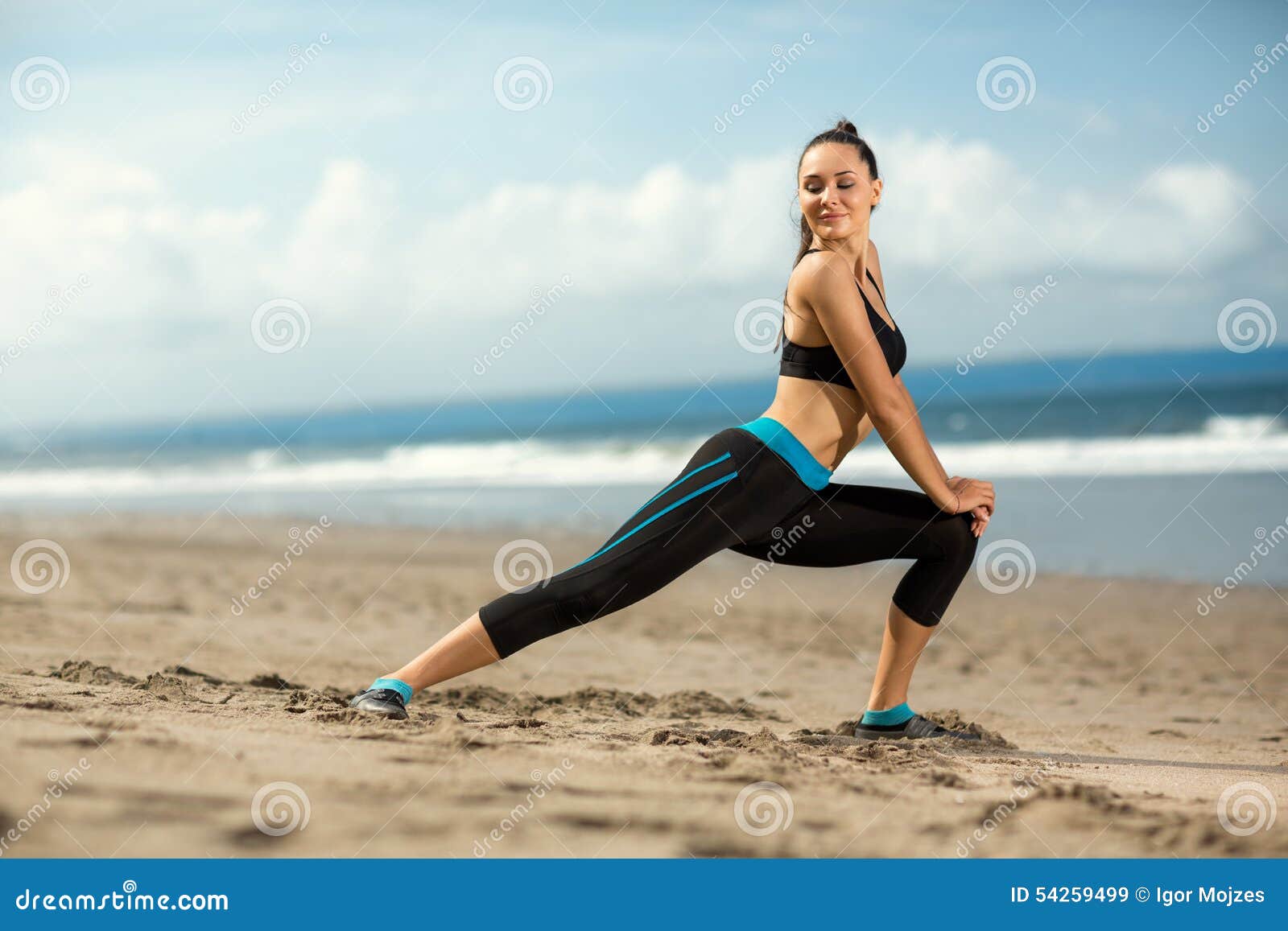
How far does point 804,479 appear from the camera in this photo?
3.04 meters

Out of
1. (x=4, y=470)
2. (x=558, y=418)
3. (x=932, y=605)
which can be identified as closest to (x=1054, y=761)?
(x=932, y=605)

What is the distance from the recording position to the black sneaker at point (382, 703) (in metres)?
2.97

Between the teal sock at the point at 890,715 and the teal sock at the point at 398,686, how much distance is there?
58.9 inches

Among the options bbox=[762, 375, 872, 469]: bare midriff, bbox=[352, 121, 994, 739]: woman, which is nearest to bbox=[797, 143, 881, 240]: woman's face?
bbox=[352, 121, 994, 739]: woman

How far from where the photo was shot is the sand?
215 cm

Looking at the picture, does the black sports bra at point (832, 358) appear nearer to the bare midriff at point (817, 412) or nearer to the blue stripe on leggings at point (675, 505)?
the bare midriff at point (817, 412)

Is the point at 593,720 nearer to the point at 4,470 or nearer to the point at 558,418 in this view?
the point at 4,470

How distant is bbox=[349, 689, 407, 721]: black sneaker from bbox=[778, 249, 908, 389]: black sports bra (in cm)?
151

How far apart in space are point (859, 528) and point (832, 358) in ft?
1.86

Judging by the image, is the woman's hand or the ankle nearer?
the ankle

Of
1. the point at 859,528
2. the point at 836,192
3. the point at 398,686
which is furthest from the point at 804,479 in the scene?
the point at 398,686

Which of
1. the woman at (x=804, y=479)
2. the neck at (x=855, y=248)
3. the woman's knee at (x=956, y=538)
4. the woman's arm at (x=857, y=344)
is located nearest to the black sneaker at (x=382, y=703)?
the woman at (x=804, y=479)

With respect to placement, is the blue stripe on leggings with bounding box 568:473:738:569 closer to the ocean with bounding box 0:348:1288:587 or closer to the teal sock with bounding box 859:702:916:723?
the teal sock with bounding box 859:702:916:723

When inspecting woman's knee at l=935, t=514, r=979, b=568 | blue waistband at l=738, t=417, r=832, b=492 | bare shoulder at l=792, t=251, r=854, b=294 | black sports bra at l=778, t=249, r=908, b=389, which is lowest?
woman's knee at l=935, t=514, r=979, b=568
